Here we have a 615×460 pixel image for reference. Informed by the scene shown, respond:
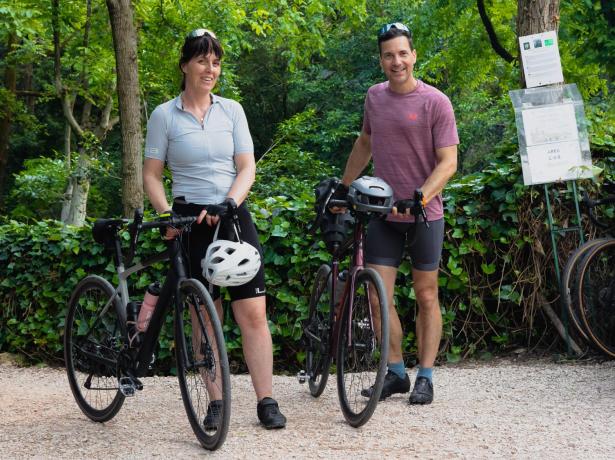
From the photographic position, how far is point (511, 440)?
4738mm

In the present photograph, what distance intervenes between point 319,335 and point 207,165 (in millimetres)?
1322

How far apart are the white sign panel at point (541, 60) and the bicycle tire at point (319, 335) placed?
235 centimetres

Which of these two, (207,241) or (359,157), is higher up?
(359,157)

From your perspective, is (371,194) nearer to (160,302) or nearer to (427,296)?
(427,296)

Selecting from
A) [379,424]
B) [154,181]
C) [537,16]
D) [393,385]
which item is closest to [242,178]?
[154,181]

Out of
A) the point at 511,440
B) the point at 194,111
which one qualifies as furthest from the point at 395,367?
the point at 194,111

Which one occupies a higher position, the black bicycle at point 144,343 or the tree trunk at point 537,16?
the tree trunk at point 537,16

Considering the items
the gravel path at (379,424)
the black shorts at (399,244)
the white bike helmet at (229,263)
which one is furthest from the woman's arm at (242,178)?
the gravel path at (379,424)

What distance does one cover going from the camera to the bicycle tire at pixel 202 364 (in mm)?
4531

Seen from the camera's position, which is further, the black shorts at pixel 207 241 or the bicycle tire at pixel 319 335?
the bicycle tire at pixel 319 335

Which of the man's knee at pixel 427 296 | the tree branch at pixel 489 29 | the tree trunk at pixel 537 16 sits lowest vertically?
the man's knee at pixel 427 296

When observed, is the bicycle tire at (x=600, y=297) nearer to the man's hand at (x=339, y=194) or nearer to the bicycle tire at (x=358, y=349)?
the man's hand at (x=339, y=194)

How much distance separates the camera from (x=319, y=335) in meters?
5.73

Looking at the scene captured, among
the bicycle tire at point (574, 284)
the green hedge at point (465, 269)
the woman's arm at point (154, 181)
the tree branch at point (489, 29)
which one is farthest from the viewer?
the tree branch at point (489, 29)
